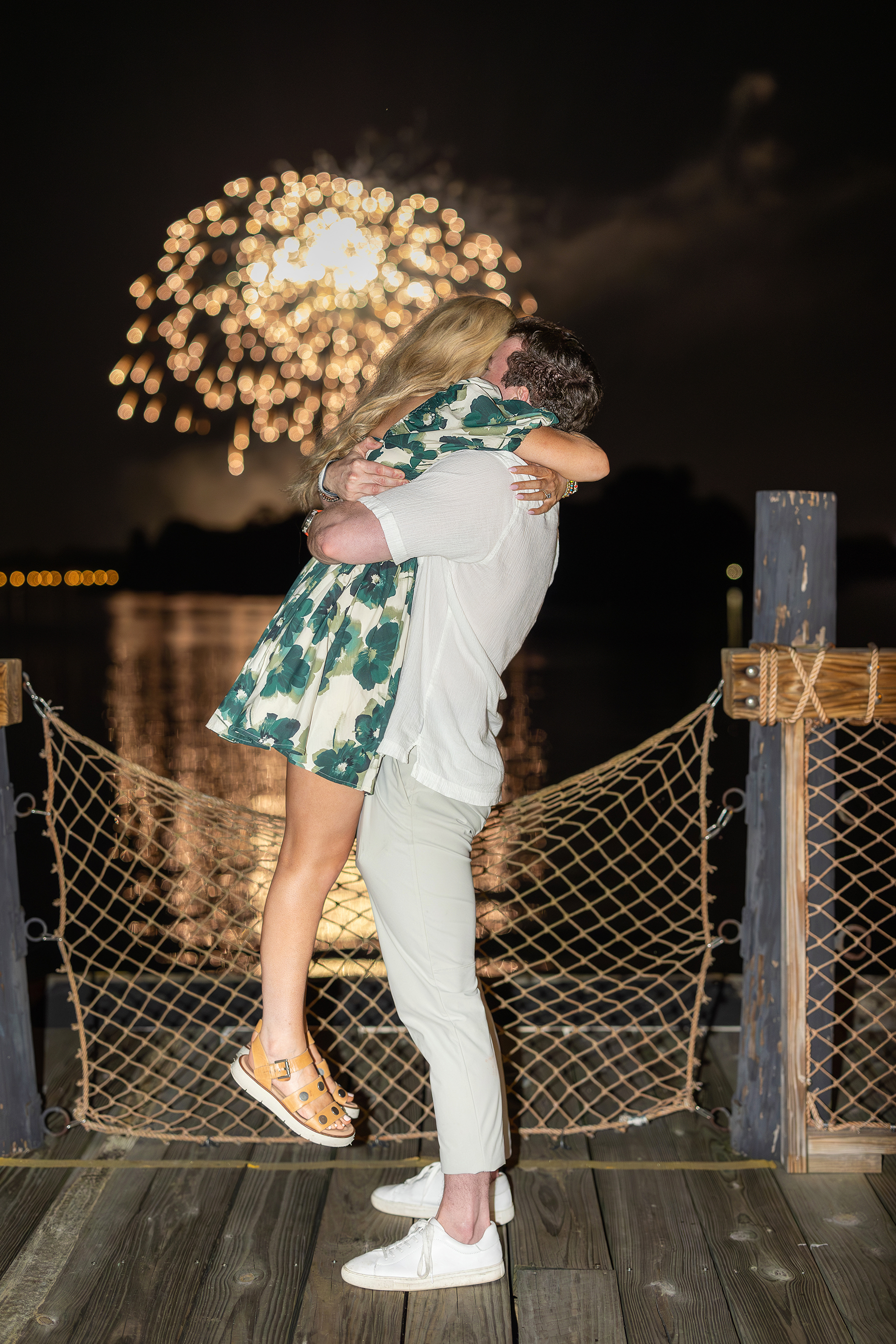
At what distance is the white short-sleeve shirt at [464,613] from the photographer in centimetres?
171

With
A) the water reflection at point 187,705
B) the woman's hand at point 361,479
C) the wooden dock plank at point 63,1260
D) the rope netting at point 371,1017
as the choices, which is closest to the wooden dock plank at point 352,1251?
the rope netting at point 371,1017

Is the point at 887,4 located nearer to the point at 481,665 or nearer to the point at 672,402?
the point at 672,402

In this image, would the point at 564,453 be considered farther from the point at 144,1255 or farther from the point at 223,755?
the point at 223,755

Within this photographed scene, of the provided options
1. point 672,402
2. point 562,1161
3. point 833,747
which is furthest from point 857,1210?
point 672,402

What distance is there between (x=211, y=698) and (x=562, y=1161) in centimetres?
1074

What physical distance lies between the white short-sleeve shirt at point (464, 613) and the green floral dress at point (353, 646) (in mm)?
31

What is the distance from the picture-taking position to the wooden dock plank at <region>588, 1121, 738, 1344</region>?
181 centimetres

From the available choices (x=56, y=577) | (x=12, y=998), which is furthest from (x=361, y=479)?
(x=56, y=577)

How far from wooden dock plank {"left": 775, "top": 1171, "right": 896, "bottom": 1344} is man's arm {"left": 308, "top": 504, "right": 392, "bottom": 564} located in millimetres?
1544

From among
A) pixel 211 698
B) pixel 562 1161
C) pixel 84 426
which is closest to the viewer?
pixel 562 1161

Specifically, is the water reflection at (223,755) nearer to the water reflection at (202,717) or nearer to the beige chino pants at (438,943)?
the water reflection at (202,717)

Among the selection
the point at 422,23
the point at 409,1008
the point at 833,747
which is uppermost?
the point at 422,23

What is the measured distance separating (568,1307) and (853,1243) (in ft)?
1.96

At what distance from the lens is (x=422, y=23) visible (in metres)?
21.0
